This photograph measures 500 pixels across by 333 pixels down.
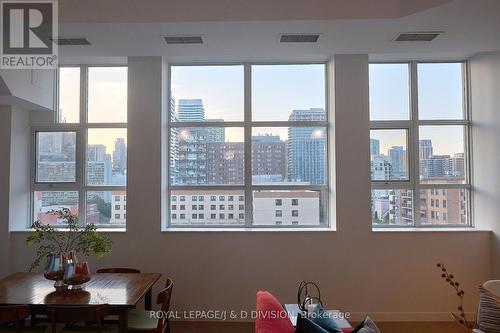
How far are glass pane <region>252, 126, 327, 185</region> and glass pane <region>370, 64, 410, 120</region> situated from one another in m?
0.78

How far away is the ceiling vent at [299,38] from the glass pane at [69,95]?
288cm

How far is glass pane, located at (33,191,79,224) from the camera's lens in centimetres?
427

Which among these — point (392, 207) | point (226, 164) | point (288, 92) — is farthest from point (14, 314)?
point (392, 207)

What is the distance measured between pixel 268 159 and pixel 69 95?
9.25 feet

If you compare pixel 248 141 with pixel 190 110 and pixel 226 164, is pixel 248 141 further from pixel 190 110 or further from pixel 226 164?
pixel 190 110

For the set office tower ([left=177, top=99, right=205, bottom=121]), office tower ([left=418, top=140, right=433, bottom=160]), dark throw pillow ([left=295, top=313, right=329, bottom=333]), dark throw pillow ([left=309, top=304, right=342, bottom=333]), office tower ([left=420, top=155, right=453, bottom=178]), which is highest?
office tower ([left=177, top=99, right=205, bottom=121])

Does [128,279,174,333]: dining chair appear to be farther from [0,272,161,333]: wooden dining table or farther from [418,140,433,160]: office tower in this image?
[418,140,433,160]: office tower

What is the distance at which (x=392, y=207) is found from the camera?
4199 mm

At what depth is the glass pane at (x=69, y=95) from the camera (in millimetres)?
4312

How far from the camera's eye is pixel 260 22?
112 inches

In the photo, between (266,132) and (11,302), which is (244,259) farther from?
(11,302)

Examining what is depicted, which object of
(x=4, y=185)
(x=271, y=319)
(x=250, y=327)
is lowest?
(x=250, y=327)

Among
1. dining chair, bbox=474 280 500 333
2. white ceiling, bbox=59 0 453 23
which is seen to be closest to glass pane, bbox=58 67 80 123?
white ceiling, bbox=59 0 453 23

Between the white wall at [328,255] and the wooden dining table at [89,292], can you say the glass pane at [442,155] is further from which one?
the wooden dining table at [89,292]
